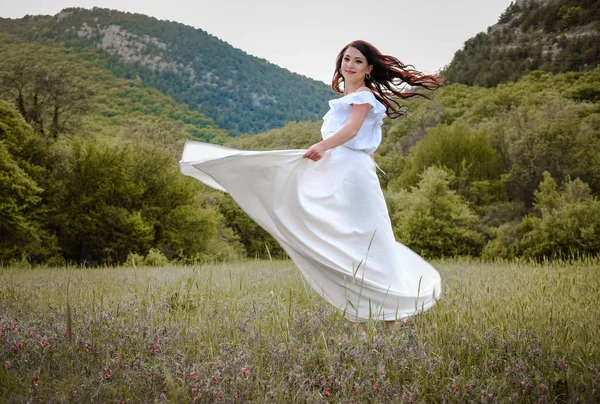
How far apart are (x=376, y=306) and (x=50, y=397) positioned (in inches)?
95.5

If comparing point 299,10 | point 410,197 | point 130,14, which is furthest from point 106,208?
point 130,14

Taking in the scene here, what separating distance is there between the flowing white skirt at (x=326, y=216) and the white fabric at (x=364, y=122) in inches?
8.0

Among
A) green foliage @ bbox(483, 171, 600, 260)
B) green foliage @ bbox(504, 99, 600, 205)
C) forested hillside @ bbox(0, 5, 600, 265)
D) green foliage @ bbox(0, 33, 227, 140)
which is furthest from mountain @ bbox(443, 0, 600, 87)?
green foliage @ bbox(483, 171, 600, 260)

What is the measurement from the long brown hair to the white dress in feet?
2.05

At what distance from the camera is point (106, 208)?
3092cm

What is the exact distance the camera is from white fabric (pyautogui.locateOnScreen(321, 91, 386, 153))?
4.29 meters

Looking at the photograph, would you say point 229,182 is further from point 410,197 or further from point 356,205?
point 410,197

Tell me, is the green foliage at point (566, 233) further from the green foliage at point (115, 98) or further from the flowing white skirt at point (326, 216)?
the green foliage at point (115, 98)

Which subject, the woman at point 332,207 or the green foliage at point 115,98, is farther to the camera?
the green foliage at point 115,98

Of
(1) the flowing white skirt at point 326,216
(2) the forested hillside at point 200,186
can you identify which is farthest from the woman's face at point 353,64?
(2) the forested hillside at point 200,186

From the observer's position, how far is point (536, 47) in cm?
7181

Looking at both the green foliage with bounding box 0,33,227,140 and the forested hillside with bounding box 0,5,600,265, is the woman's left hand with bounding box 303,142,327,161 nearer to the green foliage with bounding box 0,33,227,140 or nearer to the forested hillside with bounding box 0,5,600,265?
the forested hillside with bounding box 0,5,600,265

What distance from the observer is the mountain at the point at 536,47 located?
60.4 meters

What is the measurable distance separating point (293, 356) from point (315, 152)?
1.70 metres
